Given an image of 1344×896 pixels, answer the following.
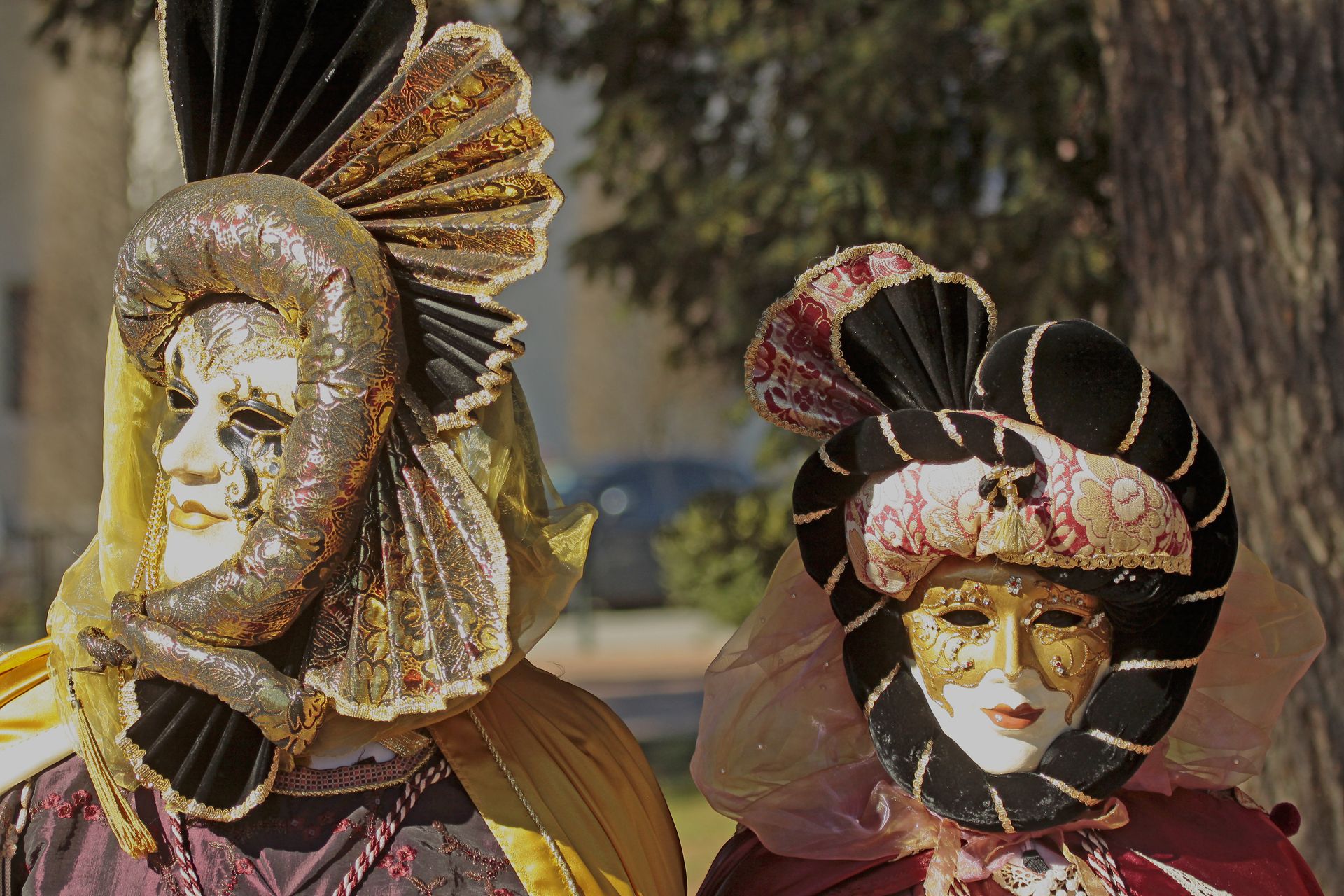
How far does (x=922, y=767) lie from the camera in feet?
7.41

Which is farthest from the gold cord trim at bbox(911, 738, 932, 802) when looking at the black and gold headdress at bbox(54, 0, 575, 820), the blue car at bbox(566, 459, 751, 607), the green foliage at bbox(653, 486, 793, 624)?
the blue car at bbox(566, 459, 751, 607)

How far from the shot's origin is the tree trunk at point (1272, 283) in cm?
363

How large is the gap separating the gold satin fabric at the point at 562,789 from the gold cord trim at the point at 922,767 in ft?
1.43

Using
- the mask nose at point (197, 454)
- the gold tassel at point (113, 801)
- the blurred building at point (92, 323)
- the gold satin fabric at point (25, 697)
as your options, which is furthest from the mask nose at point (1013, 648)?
the blurred building at point (92, 323)

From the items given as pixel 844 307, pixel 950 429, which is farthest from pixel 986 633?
pixel 844 307

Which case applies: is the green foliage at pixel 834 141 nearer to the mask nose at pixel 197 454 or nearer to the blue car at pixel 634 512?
the mask nose at pixel 197 454

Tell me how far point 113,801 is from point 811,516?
1128 millimetres

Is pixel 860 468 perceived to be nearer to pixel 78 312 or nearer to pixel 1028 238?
pixel 1028 238

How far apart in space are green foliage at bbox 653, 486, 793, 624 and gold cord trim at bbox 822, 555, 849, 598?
237 cm

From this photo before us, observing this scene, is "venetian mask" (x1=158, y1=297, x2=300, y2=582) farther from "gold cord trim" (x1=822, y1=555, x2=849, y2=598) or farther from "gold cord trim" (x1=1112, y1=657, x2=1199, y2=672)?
"gold cord trim" (x1=1112, y1=657, x2=1199, y2=672)

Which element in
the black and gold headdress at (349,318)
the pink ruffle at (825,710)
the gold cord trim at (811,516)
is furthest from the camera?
the pink ruffle at (825,710)

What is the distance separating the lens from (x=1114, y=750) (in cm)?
221

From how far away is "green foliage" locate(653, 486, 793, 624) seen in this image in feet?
18.6

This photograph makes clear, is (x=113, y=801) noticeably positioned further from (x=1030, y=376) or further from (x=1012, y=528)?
(x=1030, y=376)
